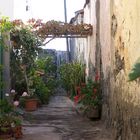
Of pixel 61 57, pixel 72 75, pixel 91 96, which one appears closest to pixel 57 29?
pixel 72 75

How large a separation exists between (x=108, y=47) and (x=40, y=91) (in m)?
4.71

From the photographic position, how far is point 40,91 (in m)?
12.4

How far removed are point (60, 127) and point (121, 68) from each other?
2.28m

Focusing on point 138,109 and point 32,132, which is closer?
point 138,109

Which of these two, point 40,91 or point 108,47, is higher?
point 108,47

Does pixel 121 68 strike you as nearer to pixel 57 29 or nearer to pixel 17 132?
pixel 17 132

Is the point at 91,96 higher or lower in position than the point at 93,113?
higher

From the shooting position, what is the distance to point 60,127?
8.00 metres

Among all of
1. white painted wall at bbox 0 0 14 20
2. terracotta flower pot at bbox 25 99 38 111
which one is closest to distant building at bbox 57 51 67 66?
terracotta flower pot at bbox 25 99 38 111

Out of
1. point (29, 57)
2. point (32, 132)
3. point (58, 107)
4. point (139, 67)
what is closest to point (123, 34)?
point (32, 132)

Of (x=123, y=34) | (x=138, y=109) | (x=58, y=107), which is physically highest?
(x=123, y=34)

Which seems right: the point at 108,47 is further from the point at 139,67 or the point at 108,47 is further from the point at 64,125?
the point at 139,67

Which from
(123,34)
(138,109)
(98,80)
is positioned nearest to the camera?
(138,109)

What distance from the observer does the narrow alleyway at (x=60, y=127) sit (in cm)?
693
